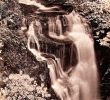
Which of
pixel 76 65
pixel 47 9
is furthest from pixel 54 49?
pixel 47 9

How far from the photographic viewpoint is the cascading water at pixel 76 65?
5191 mm

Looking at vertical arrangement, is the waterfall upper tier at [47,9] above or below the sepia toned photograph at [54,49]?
above

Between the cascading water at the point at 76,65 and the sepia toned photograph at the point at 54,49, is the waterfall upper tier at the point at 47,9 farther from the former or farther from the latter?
the cascading water at the point at 76,65

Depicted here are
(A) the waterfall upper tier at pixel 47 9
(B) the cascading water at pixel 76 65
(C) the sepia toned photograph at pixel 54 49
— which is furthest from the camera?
(A) the waterfall upper tier at pixel 47 9

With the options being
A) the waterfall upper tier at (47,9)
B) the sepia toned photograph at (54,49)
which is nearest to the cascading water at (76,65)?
the sepia toned photograph at (54,49)

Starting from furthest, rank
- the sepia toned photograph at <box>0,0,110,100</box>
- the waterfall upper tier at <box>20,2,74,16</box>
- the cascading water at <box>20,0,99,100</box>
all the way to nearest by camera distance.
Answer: the waterfall upper tier at <box>20,2,74,16</box> → the cascading water at <box>20,0,99,100</box> → the sepia toned photograph at <box>0,0,110,100</box>

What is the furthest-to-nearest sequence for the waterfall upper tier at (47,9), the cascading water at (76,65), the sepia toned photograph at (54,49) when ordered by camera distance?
the waterfall upper tier at (47,9) → the cascading water at (76,65) → the sepia toned photograph at (54,49)

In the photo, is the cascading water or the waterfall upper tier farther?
the waterfall upper tier

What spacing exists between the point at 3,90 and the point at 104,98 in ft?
4.37

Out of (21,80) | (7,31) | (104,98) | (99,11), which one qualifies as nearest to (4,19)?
(7,31)

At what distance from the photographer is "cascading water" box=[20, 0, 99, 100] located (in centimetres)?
519

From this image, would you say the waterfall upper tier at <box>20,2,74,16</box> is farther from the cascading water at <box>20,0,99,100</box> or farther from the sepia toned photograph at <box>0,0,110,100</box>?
the cascading water at <box>20,0,99,100</box>

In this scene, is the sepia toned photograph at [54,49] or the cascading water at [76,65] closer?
the sepia toned photograph at [54,49]

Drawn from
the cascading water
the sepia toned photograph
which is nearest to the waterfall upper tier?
the sepia toned photograph
